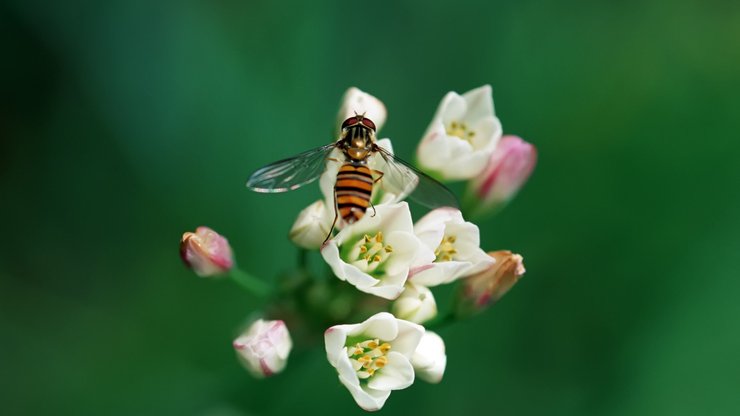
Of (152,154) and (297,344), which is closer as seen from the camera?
(297,344)

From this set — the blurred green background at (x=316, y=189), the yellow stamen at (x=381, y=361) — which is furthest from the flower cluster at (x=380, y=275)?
the blurred green background at (x=316, y=189)

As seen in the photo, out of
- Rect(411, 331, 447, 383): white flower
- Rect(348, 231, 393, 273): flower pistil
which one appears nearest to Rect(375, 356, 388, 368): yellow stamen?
Rect(411, 331, 447, 383): white flower

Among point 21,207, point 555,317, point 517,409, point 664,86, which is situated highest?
point 664,86

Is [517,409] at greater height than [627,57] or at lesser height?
lesser

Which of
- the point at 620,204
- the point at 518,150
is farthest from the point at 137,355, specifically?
the point at 620,204

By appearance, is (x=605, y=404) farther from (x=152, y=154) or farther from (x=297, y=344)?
(x=152, y=154)

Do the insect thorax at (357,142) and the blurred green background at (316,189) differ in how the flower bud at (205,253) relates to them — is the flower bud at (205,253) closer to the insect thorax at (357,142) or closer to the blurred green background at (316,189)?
the insect thorax at (357,142)
